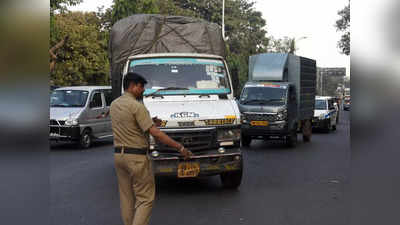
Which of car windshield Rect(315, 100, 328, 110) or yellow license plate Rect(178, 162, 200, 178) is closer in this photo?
yellow license plate Rect(178, 162, 200, 178)

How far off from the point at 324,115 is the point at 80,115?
1210 cm

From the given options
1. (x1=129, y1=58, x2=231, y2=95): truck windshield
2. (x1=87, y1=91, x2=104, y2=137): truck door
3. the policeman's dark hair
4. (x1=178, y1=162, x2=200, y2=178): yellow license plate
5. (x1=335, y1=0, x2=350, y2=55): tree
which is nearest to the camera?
the policeman's dark hair

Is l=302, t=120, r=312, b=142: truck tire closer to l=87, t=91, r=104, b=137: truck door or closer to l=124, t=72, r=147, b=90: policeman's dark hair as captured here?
l=87, t=91, r=104, b=137: truck door

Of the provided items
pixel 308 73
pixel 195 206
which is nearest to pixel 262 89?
pixel 308 73

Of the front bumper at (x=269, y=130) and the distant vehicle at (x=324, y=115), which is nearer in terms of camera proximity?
the front bumper at (x=269, y=130)

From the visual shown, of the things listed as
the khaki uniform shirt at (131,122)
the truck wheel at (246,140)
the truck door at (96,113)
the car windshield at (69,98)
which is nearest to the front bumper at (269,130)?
the truck wheel at (246,140)

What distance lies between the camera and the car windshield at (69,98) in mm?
14426

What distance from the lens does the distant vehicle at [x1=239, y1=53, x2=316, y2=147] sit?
575 inches

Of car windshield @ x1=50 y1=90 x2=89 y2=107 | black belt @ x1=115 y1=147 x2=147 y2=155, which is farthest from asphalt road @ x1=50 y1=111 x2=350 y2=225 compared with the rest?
car windshield @ x1=50 y1=90 x2=89 y2=107

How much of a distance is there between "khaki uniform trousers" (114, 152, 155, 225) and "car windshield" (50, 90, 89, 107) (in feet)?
32.3

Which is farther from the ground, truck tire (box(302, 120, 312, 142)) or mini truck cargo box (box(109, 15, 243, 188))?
mini truck cargo box (box(109, 15, 243, 188))

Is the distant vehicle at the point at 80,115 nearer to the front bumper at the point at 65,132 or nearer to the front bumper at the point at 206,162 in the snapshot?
the front bumper at the point at 65,132

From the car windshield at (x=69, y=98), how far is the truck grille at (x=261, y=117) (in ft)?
17.0

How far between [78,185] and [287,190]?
3.76m
